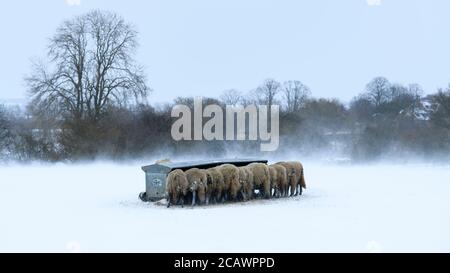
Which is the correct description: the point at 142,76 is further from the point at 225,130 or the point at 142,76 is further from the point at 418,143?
the point at 418,143

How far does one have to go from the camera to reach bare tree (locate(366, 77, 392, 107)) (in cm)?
4425

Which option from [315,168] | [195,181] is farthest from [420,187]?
[315,168]

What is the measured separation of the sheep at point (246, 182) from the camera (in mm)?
17891

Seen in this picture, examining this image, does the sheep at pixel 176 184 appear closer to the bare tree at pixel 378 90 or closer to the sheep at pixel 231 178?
the sheep at pixel 231 178

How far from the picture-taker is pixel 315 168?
30.1 m

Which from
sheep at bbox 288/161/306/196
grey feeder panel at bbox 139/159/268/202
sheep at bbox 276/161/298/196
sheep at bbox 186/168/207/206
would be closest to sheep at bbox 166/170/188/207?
sheep at bbox 186/168/207/206

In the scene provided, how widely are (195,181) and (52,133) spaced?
21.1 metres

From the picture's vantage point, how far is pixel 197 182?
16.9 m

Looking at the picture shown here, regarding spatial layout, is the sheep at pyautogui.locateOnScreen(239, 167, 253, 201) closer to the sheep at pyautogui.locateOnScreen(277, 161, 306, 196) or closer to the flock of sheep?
the flock of sheep

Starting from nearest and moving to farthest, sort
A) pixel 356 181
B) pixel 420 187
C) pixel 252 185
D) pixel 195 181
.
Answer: pixel 195 181 < pixel 252 185 < pixel 420 187 < pixel 356 181

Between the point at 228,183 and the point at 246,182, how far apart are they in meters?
0.63

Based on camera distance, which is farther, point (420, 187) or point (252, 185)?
point (420, 187)

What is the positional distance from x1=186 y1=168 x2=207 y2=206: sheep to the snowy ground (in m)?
0.64

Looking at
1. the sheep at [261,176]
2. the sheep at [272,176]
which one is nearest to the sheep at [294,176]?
the sheep at [272,176]
